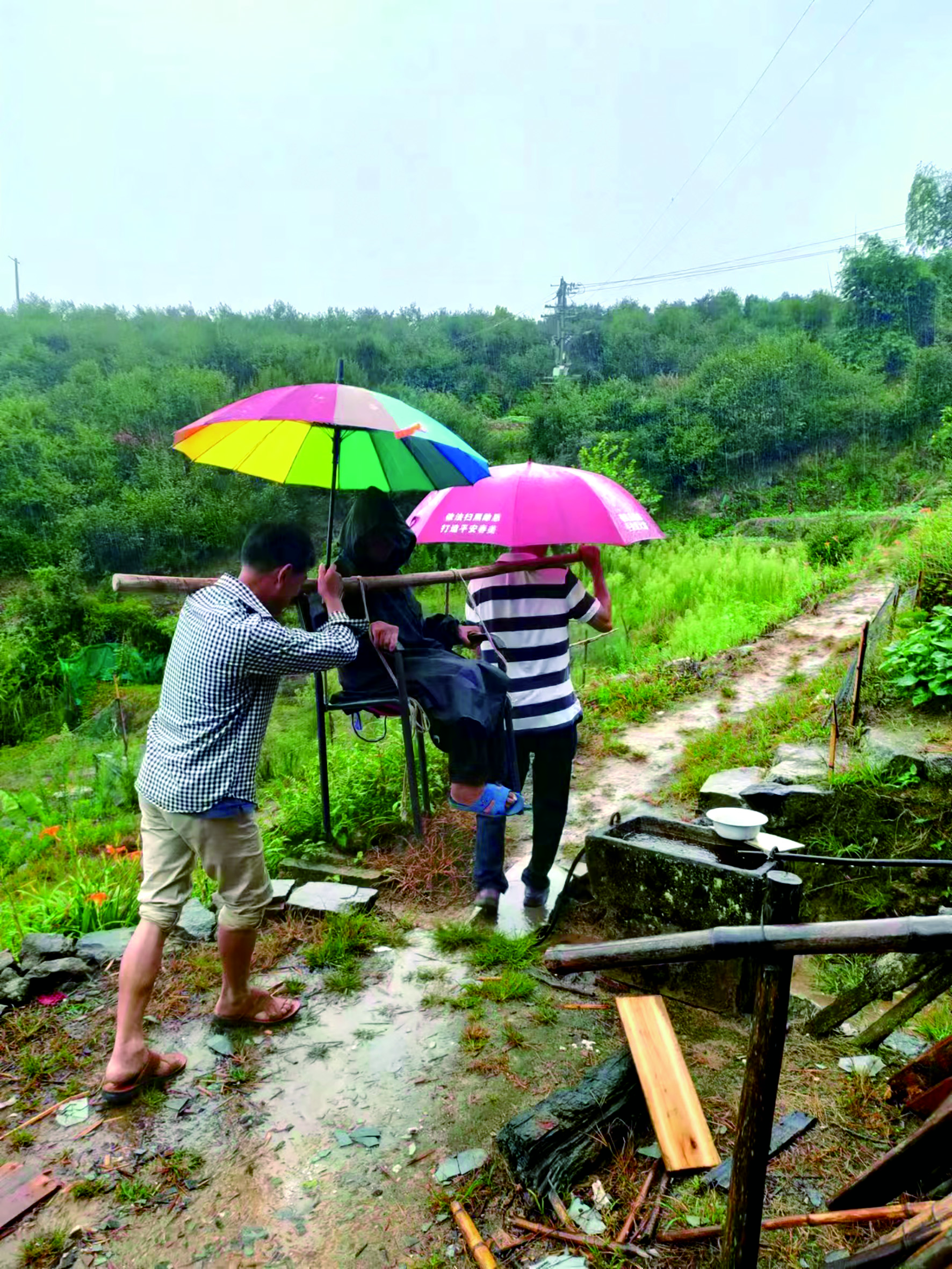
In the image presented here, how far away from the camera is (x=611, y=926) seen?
12.3ft

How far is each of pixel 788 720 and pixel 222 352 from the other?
2729cm

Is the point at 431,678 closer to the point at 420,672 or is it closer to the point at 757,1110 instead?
the point at 420,672

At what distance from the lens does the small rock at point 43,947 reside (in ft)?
11.4

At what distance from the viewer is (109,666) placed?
A: 14.9 meters

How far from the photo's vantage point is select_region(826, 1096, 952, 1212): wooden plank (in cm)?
180

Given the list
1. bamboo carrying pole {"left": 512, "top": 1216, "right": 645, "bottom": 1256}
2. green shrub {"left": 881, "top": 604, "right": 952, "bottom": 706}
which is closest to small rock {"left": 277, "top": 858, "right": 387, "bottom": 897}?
bamboo carrying pole {"left": 512, "top": 1216, "right": 645, "bottom": 1256}

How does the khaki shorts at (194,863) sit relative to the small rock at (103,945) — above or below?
above

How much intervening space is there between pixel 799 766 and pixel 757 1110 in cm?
368

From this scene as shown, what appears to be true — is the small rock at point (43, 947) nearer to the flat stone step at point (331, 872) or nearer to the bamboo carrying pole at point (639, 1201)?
the flat stone step at point (331, 872)

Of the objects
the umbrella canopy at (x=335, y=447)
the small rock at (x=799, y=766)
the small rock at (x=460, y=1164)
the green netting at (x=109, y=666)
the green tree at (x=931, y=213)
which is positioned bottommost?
the green netting at (x=109, y=666)

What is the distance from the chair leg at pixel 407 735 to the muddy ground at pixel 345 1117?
854 mm

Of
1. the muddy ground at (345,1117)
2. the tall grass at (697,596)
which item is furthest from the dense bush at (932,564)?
the muddy ground at (345,1117)

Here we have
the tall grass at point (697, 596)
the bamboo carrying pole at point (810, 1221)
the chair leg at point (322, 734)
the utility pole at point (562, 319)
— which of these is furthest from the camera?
the utility pole at point (562, 319)

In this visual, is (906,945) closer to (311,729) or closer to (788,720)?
(788,720)
